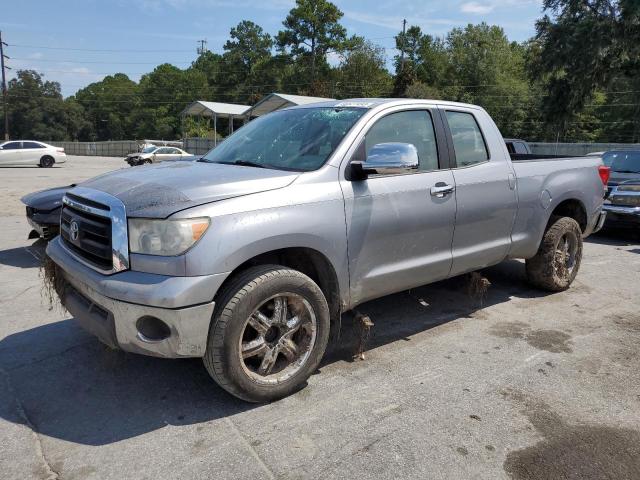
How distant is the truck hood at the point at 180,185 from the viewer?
286cm

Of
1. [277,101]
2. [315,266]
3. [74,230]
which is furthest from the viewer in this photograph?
[277,101]

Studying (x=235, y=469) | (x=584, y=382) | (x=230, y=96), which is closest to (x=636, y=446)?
(x=584, y=382)

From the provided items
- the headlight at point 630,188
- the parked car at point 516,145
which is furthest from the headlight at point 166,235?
the parked car at point 516,145

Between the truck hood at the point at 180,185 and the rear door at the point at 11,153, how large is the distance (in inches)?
1174

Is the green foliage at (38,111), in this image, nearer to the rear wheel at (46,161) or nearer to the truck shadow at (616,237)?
the rear wheel at (46,161)

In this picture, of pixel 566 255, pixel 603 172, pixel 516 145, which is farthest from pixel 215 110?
pixel 566 255

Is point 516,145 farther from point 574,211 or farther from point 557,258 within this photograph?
point 557,258

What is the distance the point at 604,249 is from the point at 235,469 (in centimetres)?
766

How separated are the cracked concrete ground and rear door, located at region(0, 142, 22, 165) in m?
28.3

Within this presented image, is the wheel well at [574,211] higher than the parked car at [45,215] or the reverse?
higher

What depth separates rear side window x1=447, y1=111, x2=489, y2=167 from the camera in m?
4.36

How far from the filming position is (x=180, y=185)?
3072 mm

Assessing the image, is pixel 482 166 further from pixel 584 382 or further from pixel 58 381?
pixel 58 381

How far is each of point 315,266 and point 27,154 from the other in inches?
1222
